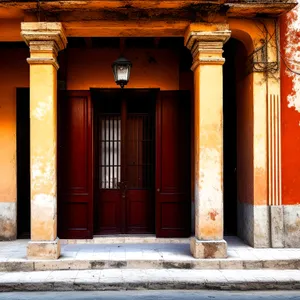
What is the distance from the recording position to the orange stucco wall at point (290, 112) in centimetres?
928

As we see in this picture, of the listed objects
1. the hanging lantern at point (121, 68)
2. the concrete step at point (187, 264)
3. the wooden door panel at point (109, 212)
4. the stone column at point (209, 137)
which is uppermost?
the hanging lantern at point (121, 68)

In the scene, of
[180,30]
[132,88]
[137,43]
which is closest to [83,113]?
[132,88]

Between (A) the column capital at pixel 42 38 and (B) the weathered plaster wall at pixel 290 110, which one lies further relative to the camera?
(B) the weathered plaster wall at pixel 290 110

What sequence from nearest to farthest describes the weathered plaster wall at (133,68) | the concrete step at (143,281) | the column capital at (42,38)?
the concrete step at (143,281)
the column capital at (42,38)
the weathered plaster wall at (133,68)

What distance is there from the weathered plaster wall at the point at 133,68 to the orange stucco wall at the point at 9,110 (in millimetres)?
1088

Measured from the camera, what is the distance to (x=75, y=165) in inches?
405

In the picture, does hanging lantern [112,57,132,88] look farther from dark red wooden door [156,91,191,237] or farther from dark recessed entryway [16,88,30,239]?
dark recessed entryway [16,88,30,239]

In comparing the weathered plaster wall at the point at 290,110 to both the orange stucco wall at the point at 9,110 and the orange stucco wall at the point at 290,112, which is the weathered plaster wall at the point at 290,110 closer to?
the orange stucco wall at the point at 290,112

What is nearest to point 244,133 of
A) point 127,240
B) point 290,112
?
point 290,112

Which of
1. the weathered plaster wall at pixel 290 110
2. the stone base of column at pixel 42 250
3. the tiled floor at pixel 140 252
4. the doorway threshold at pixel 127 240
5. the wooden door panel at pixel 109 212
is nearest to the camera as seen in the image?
the stone base of column at pixel 42 250

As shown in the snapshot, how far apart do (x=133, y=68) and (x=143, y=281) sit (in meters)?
5.05

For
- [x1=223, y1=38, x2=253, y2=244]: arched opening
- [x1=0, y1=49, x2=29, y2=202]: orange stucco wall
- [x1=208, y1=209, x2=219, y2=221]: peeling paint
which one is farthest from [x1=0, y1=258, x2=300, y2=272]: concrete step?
[x1=0, y1=49, x2=29, y2=202]: orange stucco wall

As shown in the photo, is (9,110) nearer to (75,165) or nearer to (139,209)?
(75,165)

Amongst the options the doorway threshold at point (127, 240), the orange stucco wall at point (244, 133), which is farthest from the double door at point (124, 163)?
the orange stucco wall at point (244, 133)
